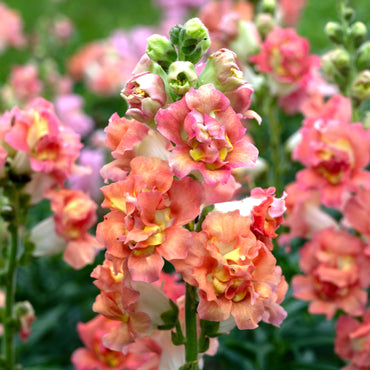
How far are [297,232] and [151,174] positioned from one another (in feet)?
3.81

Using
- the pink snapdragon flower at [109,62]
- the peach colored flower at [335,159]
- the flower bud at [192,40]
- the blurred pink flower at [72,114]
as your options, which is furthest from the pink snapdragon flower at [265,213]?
the pink snapdragon flower at [109,62]

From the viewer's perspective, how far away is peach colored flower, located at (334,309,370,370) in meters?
2.03

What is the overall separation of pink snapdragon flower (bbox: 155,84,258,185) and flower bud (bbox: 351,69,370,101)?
1.06 meters

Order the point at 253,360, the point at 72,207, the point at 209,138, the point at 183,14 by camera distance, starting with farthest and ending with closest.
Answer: the point at 183,14
the point at 253,360
the point at 72,207
the point at 209,138

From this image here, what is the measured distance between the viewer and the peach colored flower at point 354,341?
6.66 feet

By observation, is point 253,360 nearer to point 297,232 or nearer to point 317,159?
point 297,232

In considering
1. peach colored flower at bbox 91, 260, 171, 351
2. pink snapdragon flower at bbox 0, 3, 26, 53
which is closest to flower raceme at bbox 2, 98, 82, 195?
peach colored flower at bbox 91, 260, 171, 351

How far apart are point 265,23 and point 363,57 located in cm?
62

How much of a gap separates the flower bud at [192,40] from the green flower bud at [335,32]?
3.46 feet

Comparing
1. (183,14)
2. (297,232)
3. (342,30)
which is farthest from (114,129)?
(183,14)

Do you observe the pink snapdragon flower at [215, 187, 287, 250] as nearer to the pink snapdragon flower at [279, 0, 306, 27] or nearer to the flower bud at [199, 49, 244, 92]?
the flower bud at [199, 49, 244, 92]

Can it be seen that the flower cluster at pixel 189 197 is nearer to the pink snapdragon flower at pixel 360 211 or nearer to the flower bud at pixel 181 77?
the flower bud at pixel 181 77

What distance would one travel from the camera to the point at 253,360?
8.68 feet

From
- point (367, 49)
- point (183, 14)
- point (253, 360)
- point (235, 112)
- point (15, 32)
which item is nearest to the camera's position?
point (235, 112)
